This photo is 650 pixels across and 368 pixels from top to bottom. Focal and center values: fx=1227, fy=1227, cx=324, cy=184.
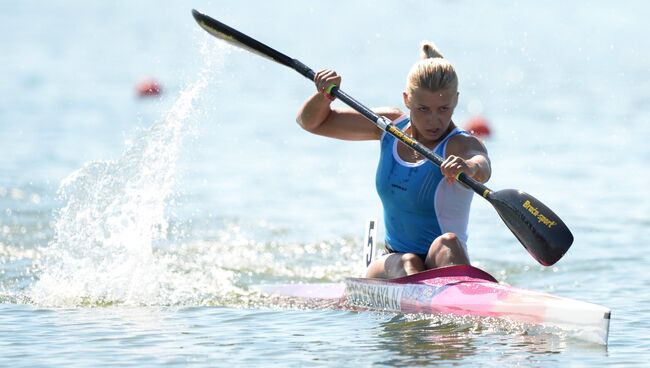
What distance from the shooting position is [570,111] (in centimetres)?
2116

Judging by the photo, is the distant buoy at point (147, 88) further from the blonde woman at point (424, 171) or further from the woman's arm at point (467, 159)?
the woman's arm at point (467, 159)

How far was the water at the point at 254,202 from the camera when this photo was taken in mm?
6594

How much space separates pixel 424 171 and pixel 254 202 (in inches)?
244

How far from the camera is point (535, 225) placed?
6695 millimetres

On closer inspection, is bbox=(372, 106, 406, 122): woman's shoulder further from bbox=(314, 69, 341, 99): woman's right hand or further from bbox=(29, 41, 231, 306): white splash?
bbox=(29, 41, 231, 306): white splash

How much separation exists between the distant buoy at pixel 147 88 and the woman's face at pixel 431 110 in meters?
15.2

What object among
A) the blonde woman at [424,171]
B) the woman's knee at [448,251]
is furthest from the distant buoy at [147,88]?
the woman's knee at [448,251]

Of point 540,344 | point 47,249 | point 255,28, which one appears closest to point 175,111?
point 47,249

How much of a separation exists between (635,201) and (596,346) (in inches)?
270

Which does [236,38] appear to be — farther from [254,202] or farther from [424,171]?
[254,202]

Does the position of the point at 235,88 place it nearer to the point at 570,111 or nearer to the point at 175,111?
the point at 570,111

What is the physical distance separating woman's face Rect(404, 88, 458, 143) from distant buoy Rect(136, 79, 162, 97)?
15.2 meters

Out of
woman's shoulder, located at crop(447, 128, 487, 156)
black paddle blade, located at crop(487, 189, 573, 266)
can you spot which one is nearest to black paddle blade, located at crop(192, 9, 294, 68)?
woman's shoulder, located at crop(447, 128, 487, 156)

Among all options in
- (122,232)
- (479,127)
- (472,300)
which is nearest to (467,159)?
(472,300)
